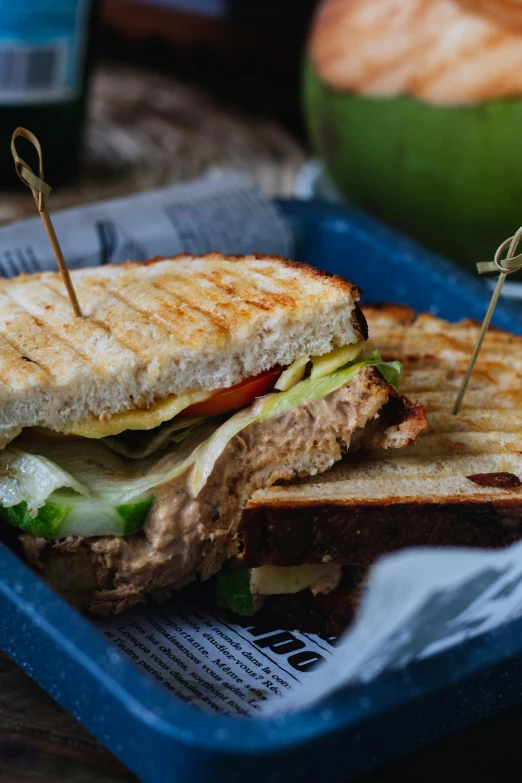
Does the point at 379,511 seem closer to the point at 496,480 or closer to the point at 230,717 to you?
the point at 496,480

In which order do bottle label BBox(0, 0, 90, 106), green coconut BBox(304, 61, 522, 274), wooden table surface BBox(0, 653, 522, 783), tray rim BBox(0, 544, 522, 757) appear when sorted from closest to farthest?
tray rim BBox(0, 544, 522, 757), wooden table surface BBox(0, 653, 522, 783), green coconut BBox(304, 61, 522, 274), bottle label BBox(0, 0, 90, 106)

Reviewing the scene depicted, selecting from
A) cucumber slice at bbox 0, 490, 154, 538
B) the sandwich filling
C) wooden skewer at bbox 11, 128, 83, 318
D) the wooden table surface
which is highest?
wooden skewer at bbox 11, 128, 83, 318

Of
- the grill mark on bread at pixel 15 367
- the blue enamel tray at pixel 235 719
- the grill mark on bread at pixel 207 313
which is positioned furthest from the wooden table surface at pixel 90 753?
the grill mark on bread at pixel 207 313

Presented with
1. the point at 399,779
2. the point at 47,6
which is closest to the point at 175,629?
the point at 399,779

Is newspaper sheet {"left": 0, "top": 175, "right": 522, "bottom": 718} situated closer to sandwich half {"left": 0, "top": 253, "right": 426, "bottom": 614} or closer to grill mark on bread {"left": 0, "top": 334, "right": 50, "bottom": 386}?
sandwich half {"left": 0, "top": 253, "right": 426, "bottom": 614}

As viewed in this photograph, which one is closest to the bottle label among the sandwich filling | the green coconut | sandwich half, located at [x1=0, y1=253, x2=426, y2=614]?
the green coconut

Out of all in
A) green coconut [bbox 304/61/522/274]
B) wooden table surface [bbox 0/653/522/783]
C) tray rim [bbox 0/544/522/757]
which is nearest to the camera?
tray rim [bbox 0/544/522/757]
